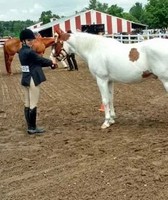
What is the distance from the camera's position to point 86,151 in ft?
20.6

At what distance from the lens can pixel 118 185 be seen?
4.75 meters

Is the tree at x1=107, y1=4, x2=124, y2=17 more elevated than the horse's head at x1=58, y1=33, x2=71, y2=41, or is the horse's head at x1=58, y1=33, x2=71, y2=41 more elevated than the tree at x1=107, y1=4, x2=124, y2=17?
the horse's head at x1=58, y1=33, x2=71, y2=41

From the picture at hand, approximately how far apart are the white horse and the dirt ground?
0.74 m

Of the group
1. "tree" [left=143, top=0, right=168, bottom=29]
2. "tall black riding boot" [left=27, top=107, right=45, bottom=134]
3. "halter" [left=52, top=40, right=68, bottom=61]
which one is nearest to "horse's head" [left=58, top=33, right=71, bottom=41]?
"halter" [left=52, top=40, right=68, bottom=61]

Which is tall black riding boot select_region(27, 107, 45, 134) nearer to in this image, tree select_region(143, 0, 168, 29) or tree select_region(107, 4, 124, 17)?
tree select_region(143, 0, 168, 29)

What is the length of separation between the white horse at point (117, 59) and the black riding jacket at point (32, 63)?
2.81ft

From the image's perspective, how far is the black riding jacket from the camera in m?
7.46

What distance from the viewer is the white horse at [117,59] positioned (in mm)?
7148

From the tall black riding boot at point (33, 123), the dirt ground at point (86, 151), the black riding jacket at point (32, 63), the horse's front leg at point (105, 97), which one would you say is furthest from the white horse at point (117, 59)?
the tall black riding boot at point (33, 123)

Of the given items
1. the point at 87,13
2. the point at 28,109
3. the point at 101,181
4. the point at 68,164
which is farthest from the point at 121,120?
the point at 87,13

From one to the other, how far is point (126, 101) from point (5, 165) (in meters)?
4.83

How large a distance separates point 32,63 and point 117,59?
4.83 ft

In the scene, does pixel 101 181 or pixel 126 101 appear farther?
pixel 126 101

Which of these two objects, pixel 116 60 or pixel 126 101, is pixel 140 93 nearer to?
pixel 126 101
